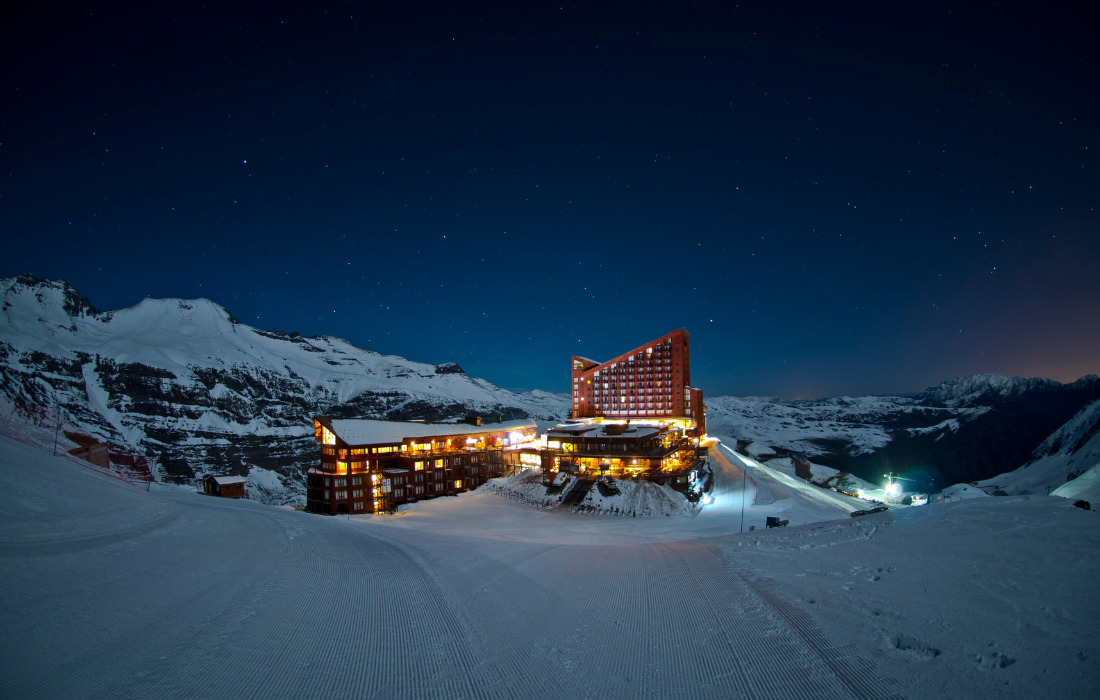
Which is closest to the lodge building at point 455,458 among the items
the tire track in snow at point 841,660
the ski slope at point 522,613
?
the ski slope at point 522,613

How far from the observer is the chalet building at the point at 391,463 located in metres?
47.6

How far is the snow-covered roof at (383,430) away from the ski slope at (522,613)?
35678mm

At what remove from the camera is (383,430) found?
5178 cm

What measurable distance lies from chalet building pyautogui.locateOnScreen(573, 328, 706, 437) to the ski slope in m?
72.0

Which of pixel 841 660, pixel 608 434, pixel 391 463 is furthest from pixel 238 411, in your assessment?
pixel 841 660

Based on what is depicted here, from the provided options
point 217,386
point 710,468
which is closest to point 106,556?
point 710,468

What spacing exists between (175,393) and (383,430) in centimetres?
14711

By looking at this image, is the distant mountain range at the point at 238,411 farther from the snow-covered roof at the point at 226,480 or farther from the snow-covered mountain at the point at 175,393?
the snow-covered roof at the point at 226,480

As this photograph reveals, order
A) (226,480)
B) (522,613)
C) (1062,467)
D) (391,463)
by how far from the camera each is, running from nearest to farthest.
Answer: (522,613)
(391,463)
(226,480)
(1062,467)

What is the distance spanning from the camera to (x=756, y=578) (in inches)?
424

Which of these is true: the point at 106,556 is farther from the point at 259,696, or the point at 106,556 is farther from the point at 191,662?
the point at 259,696

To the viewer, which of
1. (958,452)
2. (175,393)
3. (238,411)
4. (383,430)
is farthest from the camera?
(238,411)

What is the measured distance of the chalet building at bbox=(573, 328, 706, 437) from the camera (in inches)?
3354

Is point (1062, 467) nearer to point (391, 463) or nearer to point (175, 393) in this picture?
point (391, 463)
